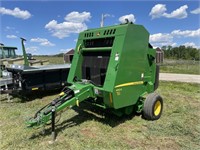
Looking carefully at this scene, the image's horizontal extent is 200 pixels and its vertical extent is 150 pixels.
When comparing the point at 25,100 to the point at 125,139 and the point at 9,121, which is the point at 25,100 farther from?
the point at 125,139

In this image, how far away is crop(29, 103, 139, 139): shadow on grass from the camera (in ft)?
15.3

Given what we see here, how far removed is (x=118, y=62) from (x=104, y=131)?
156 cm

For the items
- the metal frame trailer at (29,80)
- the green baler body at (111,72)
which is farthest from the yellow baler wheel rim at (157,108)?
the metal frame trailer at (29,80)

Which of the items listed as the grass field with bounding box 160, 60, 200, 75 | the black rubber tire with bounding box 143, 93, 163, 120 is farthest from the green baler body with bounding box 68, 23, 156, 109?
the grass field with bounding box 160, 60, 200, 75

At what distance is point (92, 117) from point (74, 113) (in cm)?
59

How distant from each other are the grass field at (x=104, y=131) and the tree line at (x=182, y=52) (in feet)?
242

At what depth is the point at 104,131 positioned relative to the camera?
4496mm

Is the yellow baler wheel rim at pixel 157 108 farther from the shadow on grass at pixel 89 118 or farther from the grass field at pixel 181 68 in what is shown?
the grass field at pixel 181 68

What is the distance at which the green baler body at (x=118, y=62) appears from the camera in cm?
441

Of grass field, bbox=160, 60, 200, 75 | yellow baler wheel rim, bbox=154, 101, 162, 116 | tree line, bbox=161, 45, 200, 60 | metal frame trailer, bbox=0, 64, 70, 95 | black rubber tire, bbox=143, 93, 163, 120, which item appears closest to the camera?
black rubber tire, bbox=143, 93, 163, 120

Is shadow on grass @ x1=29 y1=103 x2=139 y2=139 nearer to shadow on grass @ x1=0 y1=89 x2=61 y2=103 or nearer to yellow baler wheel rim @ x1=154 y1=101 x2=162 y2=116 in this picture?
yellow baler wheel rim @ x1=154 y1=101 x2=162 y2=116

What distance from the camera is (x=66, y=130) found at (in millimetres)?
4480

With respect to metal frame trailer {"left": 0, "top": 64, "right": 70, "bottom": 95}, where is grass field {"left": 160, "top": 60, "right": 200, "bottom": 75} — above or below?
below

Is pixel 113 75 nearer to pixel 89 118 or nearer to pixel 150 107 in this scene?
pixel 150 107
